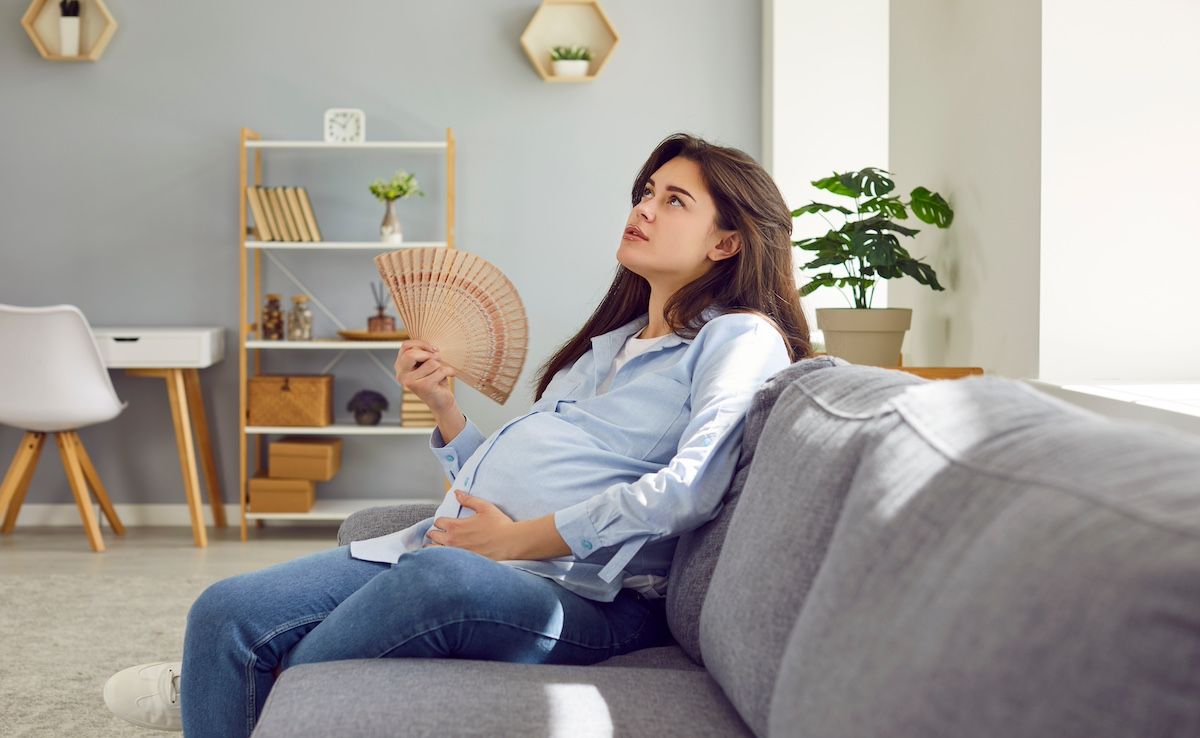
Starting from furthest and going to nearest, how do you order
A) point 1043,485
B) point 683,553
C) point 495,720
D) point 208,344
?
point 208,344 → point 683,553 → point 495,720 → point 1043,485

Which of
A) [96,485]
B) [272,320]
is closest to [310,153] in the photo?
[272,320]

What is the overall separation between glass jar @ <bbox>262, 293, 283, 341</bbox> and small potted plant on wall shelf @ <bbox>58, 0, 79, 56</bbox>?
1.38m

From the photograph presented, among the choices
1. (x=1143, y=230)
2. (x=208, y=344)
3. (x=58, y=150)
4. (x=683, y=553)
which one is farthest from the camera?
(x=58, y=150)

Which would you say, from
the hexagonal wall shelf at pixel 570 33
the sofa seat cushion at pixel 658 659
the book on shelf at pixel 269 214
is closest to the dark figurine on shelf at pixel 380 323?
the book on shelf at pixel 269 214

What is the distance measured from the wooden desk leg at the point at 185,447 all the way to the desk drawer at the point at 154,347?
70 millimetres

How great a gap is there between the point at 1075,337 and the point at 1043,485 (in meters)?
1.71

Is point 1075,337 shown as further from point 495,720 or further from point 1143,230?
point 495,720

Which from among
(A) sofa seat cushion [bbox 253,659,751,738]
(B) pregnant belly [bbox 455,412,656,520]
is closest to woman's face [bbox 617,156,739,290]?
(B) pregnant belly [bbox 455,412,656,520]

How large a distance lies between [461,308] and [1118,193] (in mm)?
1387

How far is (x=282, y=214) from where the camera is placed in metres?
4.60

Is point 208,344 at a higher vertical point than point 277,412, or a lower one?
higher

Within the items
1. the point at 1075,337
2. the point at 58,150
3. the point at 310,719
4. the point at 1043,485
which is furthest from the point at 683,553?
the point at 58,150

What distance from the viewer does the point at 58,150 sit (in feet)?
16.1

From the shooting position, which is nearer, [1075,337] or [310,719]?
[310,719]
